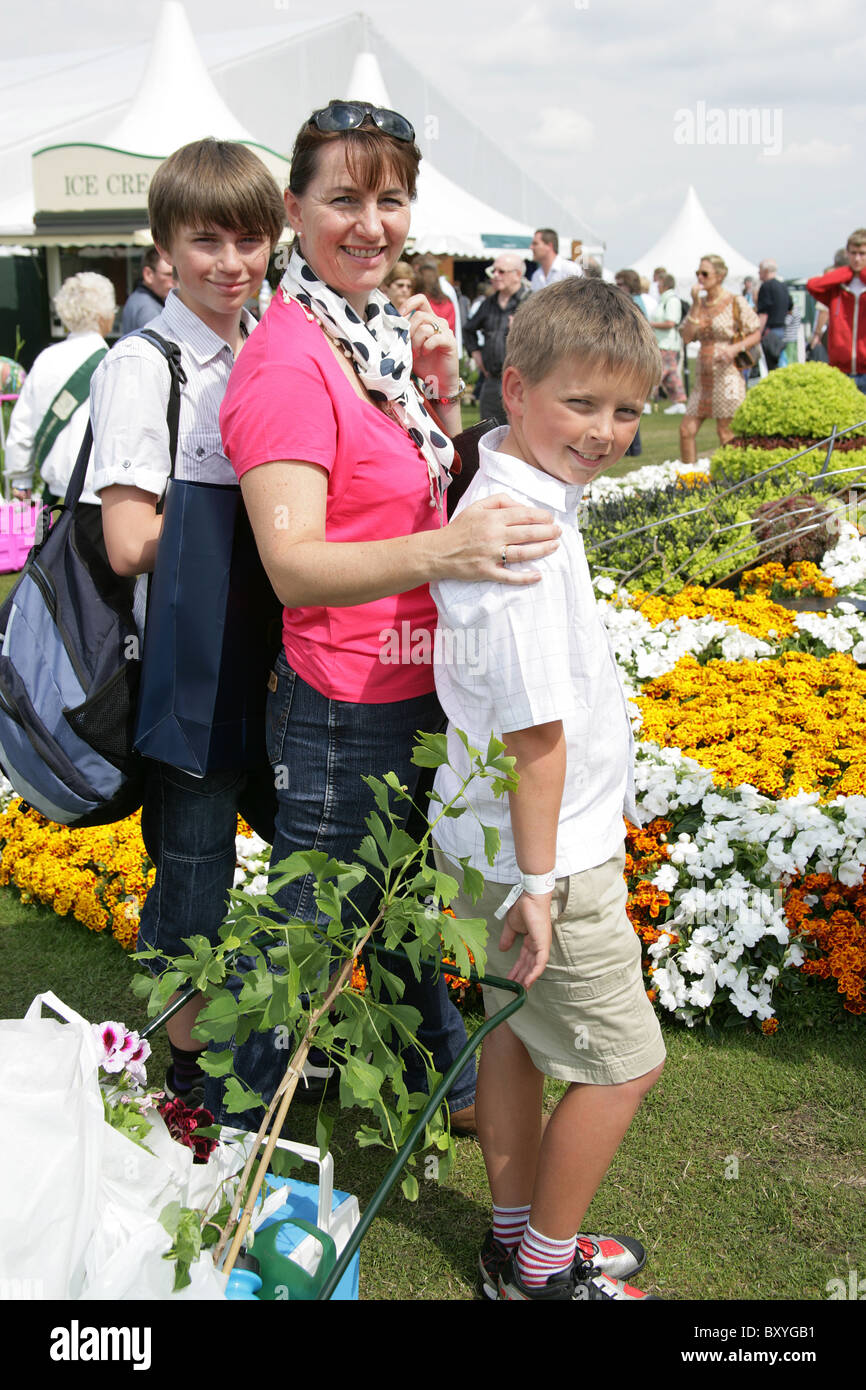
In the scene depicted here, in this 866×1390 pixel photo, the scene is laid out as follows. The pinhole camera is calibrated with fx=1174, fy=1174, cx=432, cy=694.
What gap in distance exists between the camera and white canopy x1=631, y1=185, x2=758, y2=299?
87.9 ft

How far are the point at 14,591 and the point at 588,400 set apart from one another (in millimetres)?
1229

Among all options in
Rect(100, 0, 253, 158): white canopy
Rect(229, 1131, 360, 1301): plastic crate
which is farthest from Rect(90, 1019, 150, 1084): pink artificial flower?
Rect(100, 0, 253, 158): white canopy

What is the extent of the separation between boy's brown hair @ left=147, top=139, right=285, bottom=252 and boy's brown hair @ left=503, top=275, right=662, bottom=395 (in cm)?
68

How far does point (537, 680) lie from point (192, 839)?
3.20 feet

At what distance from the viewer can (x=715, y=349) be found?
9.89 m

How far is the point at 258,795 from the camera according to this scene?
2477 mm

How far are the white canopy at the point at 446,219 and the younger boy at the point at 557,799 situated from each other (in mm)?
15222

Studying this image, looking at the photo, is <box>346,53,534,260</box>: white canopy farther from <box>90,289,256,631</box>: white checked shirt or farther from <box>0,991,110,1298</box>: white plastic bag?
<box>0,991,110,1298</box>: white plastic bag

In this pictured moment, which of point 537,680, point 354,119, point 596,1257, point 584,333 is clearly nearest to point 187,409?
point 354,119

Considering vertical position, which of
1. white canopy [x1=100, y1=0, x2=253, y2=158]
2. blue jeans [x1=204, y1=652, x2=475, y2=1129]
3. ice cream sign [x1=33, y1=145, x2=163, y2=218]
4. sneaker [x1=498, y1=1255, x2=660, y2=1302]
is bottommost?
sneaker [x1=498, y1=1255, x2=660, y2=1302]

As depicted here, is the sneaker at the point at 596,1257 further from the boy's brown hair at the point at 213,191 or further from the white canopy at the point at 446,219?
the white canopy at the point at 446,219

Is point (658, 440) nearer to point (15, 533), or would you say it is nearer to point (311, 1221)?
point (15, 533)
